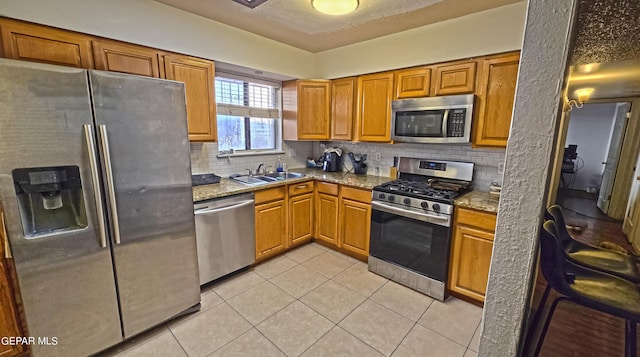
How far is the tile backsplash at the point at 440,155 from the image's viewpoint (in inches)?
99.9

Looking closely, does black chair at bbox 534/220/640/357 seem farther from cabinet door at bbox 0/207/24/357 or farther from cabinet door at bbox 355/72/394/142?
cabinet door at bbox 0/207/24/357

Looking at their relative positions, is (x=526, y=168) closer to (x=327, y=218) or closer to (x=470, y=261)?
(x=470, y=261)

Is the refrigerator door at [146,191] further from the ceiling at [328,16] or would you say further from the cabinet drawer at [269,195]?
the ceiling at [328,16]

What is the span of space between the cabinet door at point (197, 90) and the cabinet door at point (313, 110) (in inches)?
46.4

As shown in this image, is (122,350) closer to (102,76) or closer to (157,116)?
(157,116)

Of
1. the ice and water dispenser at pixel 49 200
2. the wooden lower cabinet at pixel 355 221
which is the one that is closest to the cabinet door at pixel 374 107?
the wooden lower cabinet at pixel 355 221

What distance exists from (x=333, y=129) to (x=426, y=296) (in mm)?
2134

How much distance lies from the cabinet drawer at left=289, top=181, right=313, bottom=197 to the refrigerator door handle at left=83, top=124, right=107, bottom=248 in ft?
5.63

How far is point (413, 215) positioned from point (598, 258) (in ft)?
3.86

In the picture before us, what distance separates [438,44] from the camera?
2492mm

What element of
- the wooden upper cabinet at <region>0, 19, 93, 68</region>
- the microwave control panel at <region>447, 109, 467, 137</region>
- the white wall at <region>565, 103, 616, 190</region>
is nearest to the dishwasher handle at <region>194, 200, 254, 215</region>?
the wooden upper cabinet at <region>0, 19, 93, 68</region>

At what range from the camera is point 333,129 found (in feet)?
11.0

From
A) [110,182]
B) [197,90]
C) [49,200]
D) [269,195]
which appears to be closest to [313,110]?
[269,195]

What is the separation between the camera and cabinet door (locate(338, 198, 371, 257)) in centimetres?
283
